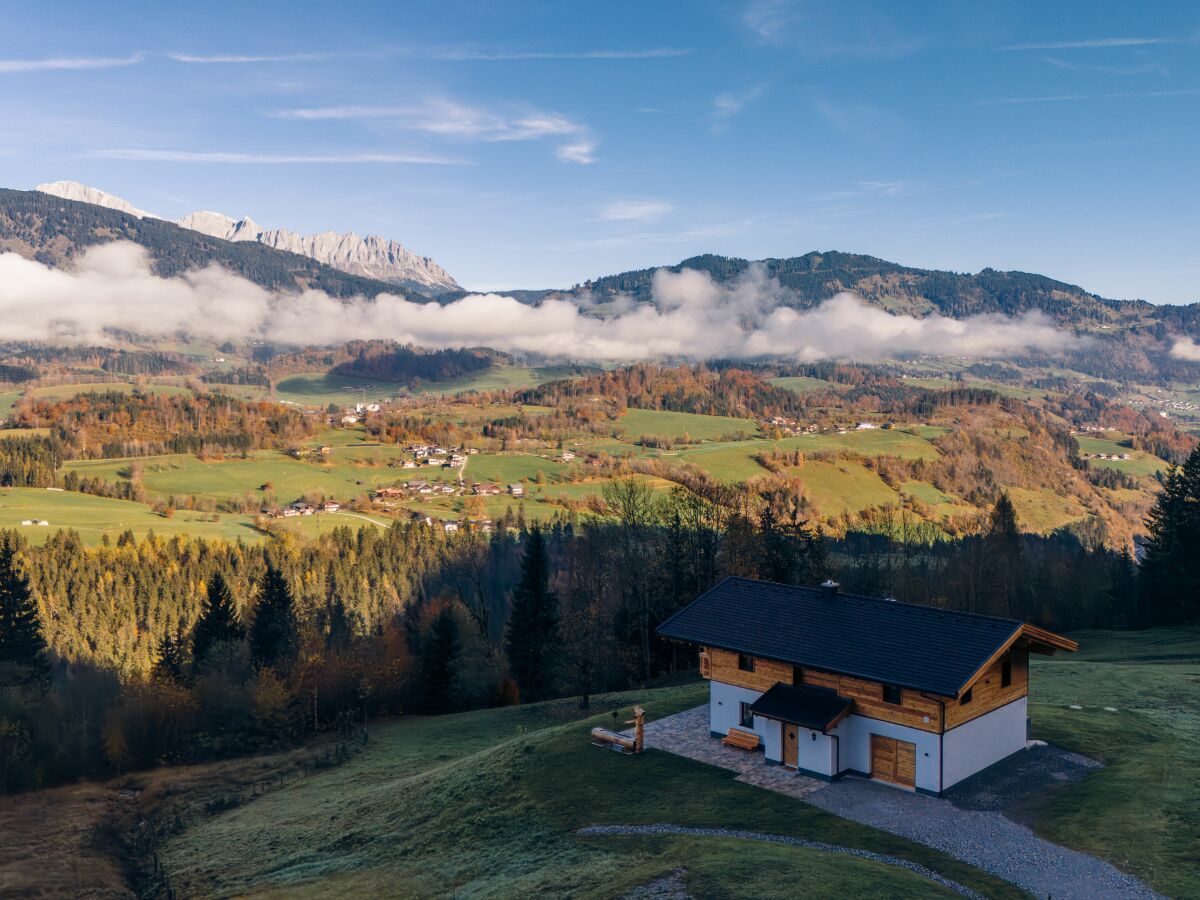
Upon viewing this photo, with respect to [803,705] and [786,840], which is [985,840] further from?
[803,705]

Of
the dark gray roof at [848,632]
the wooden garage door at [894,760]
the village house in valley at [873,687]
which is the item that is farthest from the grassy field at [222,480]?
the wooden garage door at [894,760]

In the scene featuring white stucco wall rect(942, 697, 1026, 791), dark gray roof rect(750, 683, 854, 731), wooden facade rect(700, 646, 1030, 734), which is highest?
wooden facade rect(700, 646, 1030, 734)

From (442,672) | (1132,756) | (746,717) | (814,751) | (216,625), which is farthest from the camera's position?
(216,625)

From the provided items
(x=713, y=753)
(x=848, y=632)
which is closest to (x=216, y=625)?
(x=713, y=753)

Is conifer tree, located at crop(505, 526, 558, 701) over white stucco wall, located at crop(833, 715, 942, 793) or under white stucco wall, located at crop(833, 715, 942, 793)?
under

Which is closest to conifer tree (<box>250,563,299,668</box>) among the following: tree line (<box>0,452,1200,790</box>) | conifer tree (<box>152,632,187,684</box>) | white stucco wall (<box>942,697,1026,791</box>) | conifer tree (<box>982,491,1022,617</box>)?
tree line (<box>0,452,1200,790</box>)

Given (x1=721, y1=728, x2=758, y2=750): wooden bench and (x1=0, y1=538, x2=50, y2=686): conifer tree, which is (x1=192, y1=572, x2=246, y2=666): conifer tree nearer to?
(x1=0, y1=538, x2=50, y2=686): conifer tree
